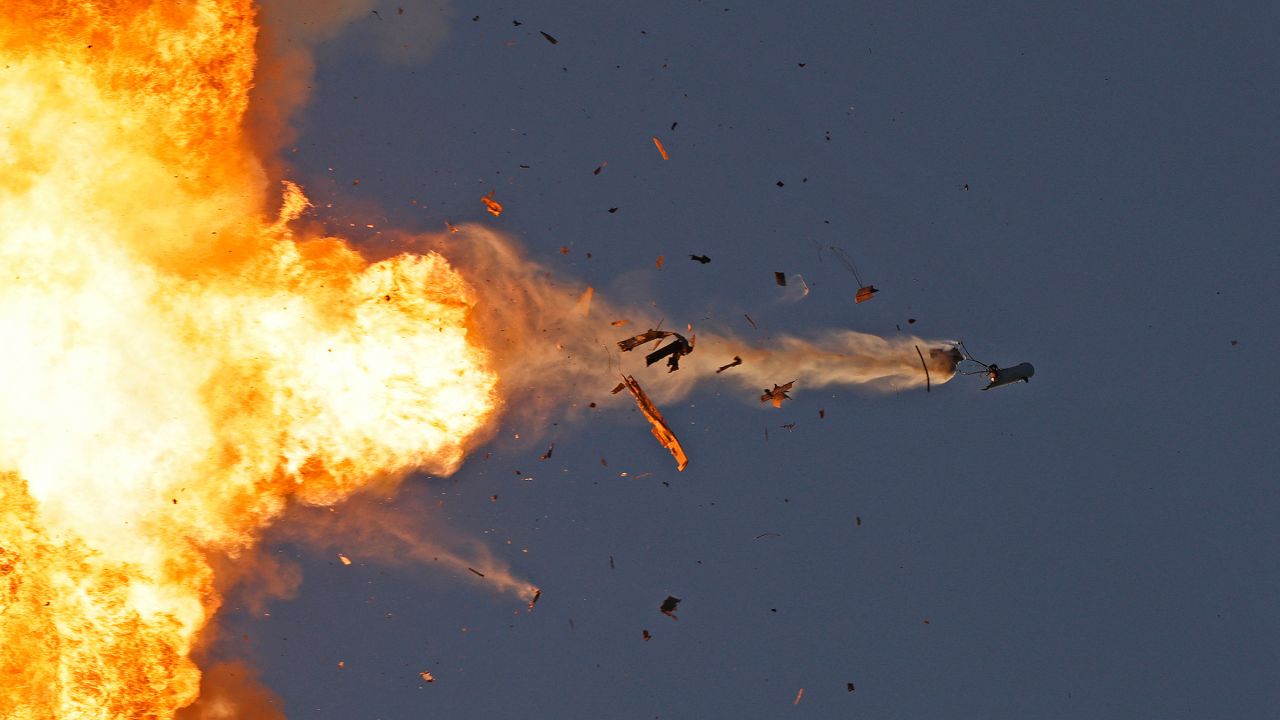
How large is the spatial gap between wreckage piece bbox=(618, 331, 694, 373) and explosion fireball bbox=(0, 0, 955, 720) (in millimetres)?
131

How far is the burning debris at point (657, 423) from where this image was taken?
174 inches

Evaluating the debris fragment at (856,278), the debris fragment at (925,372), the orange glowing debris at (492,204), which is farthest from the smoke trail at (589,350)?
the debris fragment at (856,278)

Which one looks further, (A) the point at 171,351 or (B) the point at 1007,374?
(B) the point at 1007,374

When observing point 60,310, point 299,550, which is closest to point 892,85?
point 299,550

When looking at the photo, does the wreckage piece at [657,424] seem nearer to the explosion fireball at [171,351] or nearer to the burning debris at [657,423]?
the burning debris at [657,423]

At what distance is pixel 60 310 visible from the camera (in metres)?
4.27

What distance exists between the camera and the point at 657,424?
4426 millimetres

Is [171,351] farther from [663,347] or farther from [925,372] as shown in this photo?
[925,372]

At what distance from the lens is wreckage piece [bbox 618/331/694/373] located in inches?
175

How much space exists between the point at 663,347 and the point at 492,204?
58.5 inches

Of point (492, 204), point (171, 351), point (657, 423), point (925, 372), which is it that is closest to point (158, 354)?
point (171, 351)

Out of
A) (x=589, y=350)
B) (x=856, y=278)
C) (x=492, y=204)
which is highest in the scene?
(x=492, y=204)

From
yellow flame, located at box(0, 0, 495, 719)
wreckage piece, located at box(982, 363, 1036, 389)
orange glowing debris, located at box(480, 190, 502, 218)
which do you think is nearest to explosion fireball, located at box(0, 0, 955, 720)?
yellow flame, located at box(0, 0, 495, 719)

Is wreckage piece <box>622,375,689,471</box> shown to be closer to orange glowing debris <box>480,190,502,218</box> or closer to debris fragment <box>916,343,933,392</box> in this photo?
orange glowing debris <box>480,190,502,218</box>
